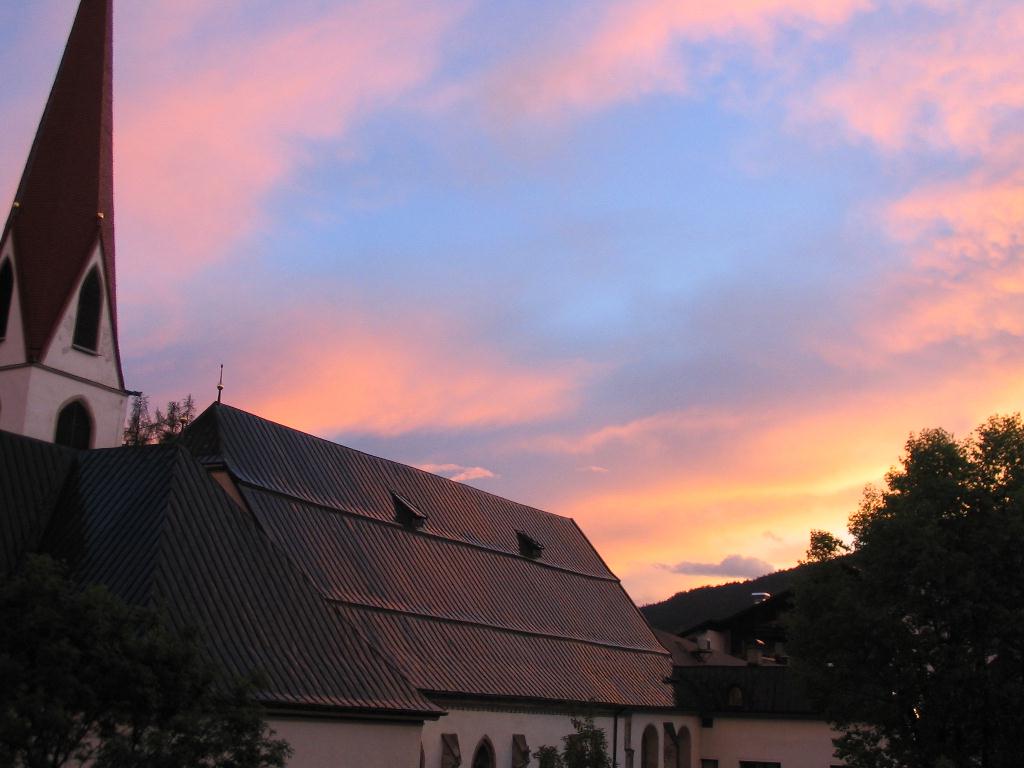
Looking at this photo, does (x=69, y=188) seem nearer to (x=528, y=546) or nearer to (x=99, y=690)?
(x=528, y=546)

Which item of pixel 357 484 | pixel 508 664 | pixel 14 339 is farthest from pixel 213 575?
pixel 508 664

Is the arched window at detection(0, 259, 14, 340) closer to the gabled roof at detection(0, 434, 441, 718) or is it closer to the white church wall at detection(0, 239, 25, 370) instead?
the white church wall at detection(0, 239, 25, 370)

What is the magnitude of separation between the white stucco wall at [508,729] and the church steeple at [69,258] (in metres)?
12.5

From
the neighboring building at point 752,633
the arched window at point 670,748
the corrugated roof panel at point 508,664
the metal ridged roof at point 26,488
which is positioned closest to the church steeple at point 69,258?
the metal ridged roof at point 26,488

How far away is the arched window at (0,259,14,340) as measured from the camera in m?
33.2

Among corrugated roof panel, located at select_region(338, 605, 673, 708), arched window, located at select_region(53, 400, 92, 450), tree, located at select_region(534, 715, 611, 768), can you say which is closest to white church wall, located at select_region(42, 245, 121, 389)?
arched window, located at select_region(53, 400, 92, 450)

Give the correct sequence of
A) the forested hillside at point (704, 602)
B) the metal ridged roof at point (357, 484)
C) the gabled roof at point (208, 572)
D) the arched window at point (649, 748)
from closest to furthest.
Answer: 1. the gabled roof at point (208, 572)
2. the metal ridged roof at point (357, 484)
3. the arched window at point (649, 748)
4. the forested hillside at point (704, 602)

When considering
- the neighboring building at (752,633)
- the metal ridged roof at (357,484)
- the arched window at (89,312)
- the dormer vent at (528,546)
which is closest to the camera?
the arched window at (89,312)

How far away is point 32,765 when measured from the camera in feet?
42.7

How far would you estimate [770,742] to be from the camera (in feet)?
160

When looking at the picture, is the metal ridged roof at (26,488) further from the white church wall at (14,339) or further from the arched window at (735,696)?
the arched window at (735,696)

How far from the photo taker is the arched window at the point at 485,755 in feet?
113

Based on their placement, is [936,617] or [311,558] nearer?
[936,617]

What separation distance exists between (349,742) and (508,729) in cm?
1241
